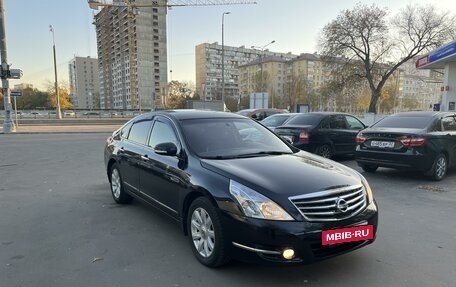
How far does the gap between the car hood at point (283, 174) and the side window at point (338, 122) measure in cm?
680

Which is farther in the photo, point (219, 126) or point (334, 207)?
point (219, 126)

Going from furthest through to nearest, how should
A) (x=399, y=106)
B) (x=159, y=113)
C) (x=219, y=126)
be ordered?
(x=399, y=106), (x=159, y=113), (x=219, y=126)

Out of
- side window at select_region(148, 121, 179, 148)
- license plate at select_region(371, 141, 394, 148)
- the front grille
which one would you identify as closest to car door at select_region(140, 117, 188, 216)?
side window at select_region(148, 121, 179, 148)

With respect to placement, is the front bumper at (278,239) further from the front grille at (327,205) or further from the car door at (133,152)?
the car door at (133,152)

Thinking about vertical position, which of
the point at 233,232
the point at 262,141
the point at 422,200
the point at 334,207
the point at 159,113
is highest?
the point at 159,113

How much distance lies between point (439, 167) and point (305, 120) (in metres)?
3.77

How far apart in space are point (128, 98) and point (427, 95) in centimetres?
8958

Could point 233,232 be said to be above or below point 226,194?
below

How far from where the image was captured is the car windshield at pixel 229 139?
14.3ft

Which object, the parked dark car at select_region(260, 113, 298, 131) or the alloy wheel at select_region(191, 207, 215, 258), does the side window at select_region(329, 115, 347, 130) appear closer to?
the parked dark car at select_region(260, 113, 298, 131)

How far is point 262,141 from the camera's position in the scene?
4.94 meters

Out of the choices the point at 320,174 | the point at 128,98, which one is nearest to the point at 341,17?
the point at 320,174

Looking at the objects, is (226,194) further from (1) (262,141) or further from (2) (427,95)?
(2) (427,95)

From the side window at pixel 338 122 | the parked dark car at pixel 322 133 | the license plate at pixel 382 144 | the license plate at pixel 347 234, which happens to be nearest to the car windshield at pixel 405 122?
the license plate at pixel 382 144
